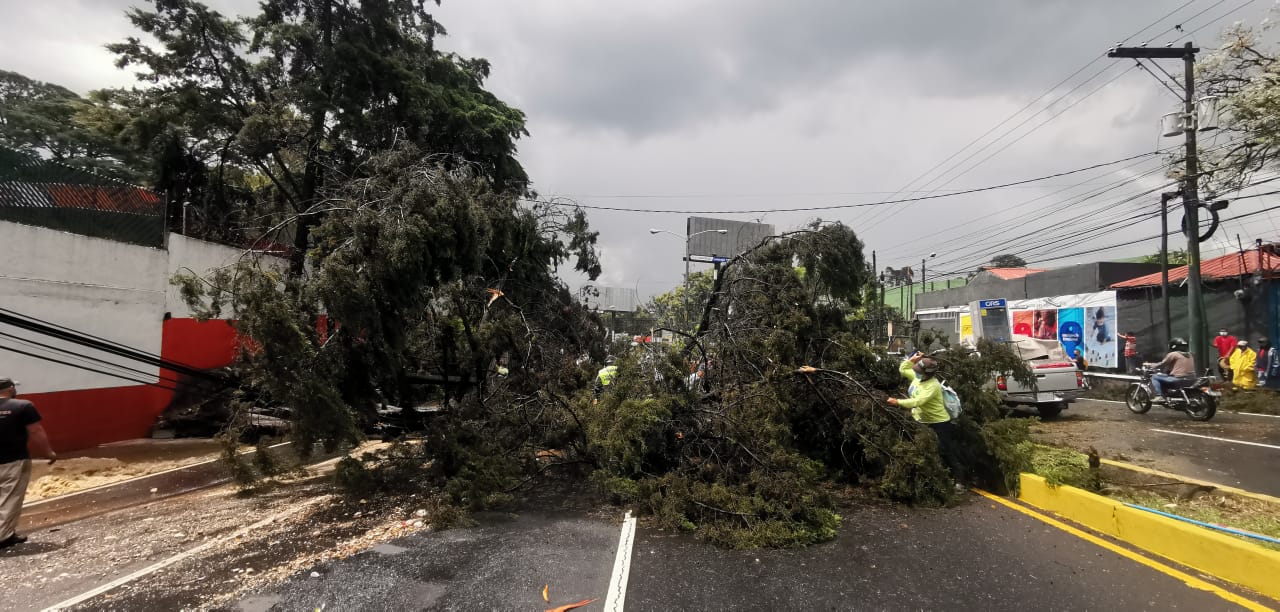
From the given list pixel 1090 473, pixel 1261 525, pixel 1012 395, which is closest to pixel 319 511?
pixel 1090 473

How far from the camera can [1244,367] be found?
44.1ft

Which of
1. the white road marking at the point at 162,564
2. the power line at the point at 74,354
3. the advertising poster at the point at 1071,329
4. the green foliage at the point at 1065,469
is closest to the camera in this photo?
the white road marking at the point at 162,564

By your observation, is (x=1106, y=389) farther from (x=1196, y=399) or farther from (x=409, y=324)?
(x=409, y=324)

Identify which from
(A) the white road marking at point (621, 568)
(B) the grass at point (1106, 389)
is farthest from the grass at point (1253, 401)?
(A) the white road marking at point (621, 568)

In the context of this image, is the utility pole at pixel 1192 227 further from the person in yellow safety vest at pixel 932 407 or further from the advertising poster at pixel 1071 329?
the person in yellow safety vest at pixel 932 407

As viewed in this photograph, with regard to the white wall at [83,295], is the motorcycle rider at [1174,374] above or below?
below

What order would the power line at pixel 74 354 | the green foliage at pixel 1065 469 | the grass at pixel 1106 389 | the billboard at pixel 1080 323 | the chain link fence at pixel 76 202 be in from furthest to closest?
the billboard at pixel 1080 323
the grass at pixel 1106 389
the chain link fence at pixel 76 202
the power line at pixel 74 354
the green foliage at pixel 1065 469

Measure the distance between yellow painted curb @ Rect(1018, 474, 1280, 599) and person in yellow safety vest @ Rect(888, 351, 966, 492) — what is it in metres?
0.77

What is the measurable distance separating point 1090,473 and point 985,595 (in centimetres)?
265

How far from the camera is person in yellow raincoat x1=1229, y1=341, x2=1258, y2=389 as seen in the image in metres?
13.4

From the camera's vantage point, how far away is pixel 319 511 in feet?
20.2

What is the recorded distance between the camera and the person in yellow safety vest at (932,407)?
6188 mm

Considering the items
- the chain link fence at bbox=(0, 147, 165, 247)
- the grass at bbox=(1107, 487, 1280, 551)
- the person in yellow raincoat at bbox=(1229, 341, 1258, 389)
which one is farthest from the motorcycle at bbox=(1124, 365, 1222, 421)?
the chain link fence at bbox=(0, 147, 165, 247)

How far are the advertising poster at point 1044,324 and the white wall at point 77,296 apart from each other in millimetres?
26830
